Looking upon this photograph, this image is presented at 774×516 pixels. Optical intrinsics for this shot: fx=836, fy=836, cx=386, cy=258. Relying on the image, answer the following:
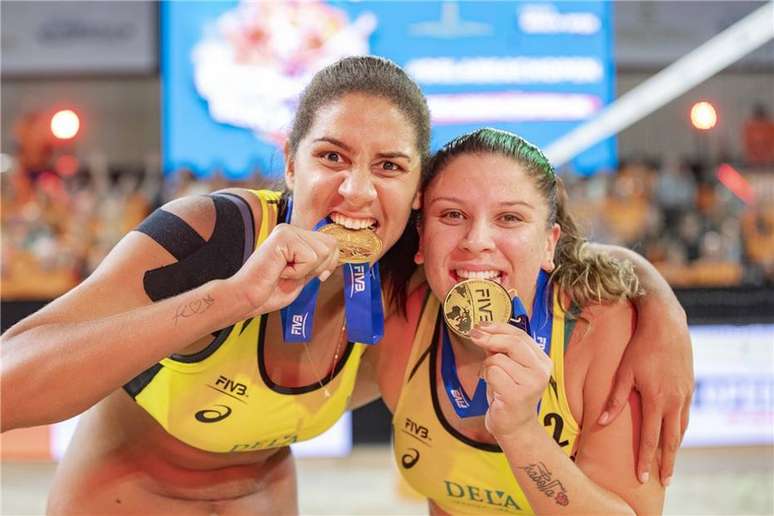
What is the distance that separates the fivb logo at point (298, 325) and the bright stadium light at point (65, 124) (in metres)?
10.6

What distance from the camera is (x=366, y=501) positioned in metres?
5.13

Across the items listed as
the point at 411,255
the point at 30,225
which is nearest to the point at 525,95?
the point at 30,225

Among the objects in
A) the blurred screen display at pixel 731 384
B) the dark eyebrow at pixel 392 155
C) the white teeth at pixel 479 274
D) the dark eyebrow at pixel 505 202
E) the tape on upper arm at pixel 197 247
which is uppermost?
the dark eyebrow at pixel 392 155

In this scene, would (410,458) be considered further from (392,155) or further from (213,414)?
(392,155)

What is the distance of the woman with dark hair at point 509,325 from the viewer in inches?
76.8

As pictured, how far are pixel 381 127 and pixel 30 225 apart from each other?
22.0 ft

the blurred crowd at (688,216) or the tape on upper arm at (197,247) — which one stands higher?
the tape on upper arm at (197,247)

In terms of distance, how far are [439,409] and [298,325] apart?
440 millimetres

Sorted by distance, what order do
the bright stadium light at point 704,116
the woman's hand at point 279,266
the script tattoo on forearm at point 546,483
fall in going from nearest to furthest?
the woman's hand at point 279,266
the script tattoo on forearm at point 546,483
the bright stadium light at point 704,116

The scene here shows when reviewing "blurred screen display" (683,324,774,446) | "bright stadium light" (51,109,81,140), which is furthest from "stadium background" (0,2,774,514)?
"bright stadium light" (51,109,81,140)

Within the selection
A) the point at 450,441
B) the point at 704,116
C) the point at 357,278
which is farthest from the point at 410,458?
the point at 704,116

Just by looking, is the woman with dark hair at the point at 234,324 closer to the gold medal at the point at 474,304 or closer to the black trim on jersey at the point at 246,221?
the black trim on jersey at the point at 246,221

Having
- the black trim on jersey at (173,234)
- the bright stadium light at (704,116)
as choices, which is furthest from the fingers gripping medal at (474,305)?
the bright stadium light at (704,116)

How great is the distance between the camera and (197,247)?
6.52ft
